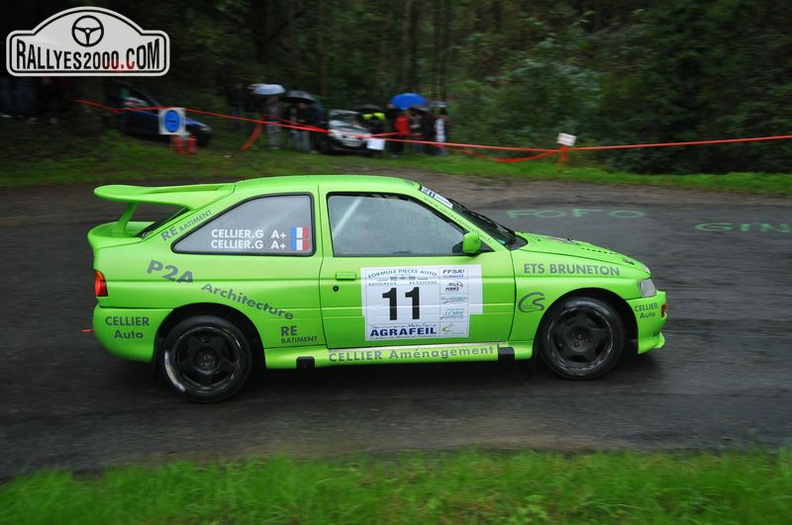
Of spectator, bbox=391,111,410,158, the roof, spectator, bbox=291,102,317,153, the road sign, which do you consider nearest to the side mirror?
the roof

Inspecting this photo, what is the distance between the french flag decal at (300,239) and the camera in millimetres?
6266

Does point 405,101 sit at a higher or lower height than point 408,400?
higher

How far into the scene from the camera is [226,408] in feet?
20.3

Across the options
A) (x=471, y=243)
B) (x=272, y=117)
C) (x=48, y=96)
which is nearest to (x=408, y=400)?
(x=471, y=243)

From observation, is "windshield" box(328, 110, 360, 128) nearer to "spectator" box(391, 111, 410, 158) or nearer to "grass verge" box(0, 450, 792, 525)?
"spectator" box(391, 111, 410, 158)

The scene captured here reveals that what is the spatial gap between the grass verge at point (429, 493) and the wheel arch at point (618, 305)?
1.72 metres

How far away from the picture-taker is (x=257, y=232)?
20.7ft

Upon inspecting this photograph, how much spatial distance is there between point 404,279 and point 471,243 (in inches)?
22.6

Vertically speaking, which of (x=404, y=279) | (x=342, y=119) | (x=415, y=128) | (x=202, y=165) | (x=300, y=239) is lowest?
(x=404, y=279)

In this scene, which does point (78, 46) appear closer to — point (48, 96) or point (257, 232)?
point (48, 96)

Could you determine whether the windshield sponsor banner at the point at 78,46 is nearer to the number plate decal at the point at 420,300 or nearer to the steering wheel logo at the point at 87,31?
the steering wheel logo at the point at 87,31

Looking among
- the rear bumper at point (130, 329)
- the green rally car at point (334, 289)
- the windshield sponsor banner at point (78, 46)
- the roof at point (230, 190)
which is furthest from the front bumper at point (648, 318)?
the windshield sponsor banner at point (78, 46)

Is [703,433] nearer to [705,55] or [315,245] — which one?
[315,245]

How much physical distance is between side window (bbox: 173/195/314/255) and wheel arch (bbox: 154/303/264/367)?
1.39ft
